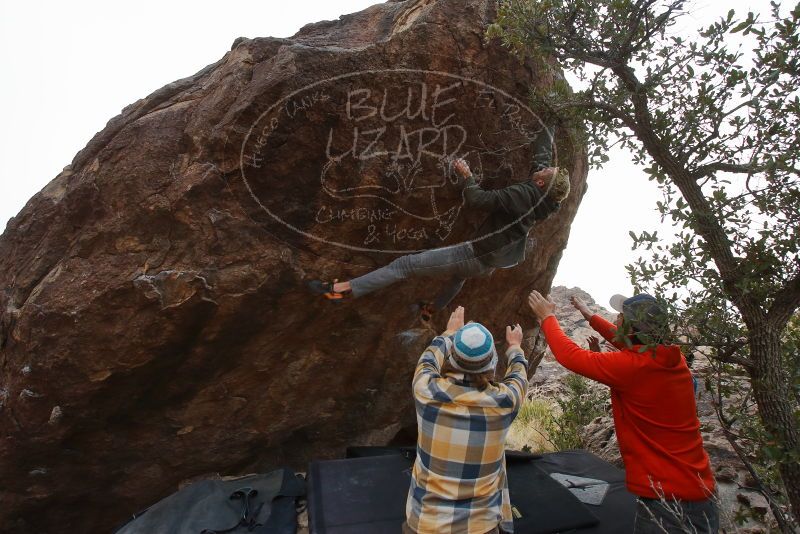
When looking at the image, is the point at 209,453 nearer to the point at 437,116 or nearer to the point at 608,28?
the point at 437,116

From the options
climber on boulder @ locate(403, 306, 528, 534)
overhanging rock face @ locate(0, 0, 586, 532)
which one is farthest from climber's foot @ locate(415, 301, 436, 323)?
climber on boulder @ locate(403, 306, 528, 534)

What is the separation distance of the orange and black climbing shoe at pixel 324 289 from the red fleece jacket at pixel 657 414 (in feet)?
6.57

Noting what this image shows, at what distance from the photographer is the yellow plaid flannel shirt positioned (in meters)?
3.22

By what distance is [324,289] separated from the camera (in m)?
4.88

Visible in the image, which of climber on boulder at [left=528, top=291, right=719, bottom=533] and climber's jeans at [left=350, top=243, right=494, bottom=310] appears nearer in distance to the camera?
climber on boulder at [left=528, top=291, right=719, bottom=533]

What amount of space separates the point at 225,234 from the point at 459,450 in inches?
104

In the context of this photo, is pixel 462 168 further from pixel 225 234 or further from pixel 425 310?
pixel 225 234

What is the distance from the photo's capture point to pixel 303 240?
478 centimetres

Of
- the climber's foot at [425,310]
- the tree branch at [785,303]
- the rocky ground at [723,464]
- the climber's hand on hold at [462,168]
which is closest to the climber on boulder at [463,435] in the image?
the rocky ground at [723,464]

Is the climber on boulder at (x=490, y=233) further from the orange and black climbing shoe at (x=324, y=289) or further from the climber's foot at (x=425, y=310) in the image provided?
the climber's foot at (x=425, y=310)

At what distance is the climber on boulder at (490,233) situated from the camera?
484 centimetres

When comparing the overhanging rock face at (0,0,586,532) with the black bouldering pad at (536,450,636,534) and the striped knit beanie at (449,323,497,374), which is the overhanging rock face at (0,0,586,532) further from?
the black bouldering pad at (536,450,636,534)

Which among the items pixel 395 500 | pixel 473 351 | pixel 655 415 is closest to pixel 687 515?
pixel 655 415

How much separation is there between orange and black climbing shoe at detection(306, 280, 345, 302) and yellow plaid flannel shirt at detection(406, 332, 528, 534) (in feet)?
5.48
